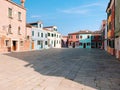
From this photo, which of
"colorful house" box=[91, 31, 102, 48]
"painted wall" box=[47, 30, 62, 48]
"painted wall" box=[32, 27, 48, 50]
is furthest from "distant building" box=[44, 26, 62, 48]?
"colorful house" box=[91, 31, 102, 48]

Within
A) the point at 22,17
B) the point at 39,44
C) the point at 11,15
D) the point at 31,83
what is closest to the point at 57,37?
the point at 39,44

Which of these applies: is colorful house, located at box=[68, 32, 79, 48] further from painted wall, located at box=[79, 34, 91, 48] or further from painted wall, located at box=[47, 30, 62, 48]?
painted wall, located at box=[47, 30, 62, 48]

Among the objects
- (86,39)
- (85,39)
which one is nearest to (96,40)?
(86,39)

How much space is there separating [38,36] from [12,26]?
14404mm

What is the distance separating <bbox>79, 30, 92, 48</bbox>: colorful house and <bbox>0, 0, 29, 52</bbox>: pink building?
30.2 meters

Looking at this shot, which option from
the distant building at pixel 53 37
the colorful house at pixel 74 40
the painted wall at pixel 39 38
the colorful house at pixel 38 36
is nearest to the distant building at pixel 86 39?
the colorful house at pixel 74 40

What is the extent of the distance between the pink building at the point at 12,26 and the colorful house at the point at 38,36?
573 cm

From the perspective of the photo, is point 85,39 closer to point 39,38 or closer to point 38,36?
point 39,38

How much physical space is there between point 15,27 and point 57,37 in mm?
30691

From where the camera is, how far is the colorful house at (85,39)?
62219 mm

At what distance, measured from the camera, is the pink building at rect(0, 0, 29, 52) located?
28422mm

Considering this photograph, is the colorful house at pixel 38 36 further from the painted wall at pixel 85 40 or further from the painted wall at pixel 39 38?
the painted wall at pixel 85 40

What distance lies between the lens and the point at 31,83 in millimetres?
7289

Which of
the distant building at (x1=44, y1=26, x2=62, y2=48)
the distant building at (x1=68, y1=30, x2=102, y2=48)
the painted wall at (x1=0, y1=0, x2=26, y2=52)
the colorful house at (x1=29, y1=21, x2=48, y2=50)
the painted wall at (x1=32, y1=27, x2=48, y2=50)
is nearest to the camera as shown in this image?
the painted wall at (x1=0, y1=0, x2=26, y2=52)
